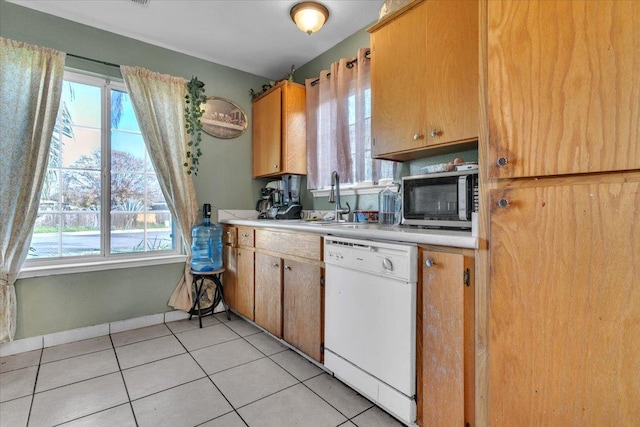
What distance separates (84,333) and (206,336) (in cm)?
98

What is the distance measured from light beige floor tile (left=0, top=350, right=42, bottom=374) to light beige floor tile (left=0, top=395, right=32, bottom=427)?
0.50 meters

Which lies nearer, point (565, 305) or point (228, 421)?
point (565, 305)

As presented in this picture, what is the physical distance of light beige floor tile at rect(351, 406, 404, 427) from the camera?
148 centimetres

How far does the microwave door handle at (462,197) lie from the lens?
1.47 m

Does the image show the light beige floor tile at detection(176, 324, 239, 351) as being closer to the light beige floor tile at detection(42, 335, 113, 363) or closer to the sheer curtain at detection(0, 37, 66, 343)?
the light beige floor tile at detection(42, 335, 113, 363)

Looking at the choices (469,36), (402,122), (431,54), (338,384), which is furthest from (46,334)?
(469,36)

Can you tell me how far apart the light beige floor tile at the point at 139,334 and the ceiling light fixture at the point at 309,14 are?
8.88ft

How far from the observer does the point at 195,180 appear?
118 inches

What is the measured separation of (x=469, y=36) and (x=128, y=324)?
3.26 m

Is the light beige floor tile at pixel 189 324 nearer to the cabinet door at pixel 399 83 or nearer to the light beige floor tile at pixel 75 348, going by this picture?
the light beige floor tile at pixel 75 348

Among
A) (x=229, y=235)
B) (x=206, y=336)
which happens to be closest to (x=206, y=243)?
(x=229, y=235)

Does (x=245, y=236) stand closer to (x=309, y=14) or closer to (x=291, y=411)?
(x=291, y=411)

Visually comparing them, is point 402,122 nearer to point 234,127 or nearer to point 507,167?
point 507,167

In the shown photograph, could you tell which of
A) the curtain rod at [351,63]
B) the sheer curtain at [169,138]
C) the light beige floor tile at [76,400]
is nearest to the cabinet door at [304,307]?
the light beige floor tile at [76,400]
